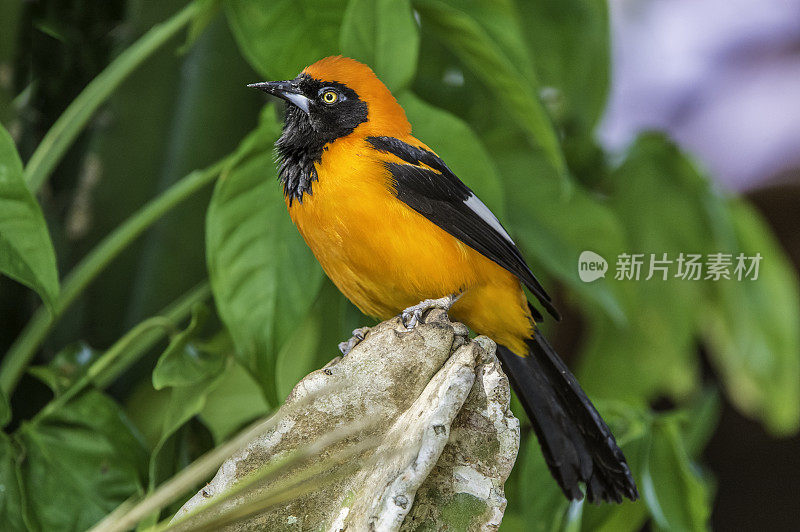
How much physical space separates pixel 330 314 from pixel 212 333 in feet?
0.58

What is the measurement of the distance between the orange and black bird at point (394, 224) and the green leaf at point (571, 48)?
425 mm

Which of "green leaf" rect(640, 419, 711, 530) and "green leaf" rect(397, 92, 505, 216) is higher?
"green leaf" rect(397, 92, 505, 216)

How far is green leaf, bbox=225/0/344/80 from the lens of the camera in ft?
2.24

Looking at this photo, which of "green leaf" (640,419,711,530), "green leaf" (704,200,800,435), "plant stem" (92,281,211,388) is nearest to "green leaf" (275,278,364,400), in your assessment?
"plant stem" (92,281,211,388)

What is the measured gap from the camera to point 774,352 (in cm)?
114

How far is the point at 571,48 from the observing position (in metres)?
1.00

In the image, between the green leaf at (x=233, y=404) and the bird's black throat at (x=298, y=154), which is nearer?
the bird's black throat at (x=298, y=154)

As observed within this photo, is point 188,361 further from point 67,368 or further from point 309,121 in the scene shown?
point 309,121

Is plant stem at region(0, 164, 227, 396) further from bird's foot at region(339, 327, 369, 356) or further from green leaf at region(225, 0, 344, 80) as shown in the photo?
bird's foot at region(339, 327, 369, 356)

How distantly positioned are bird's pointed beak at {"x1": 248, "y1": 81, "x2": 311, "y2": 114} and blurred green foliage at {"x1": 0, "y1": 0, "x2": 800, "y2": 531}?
0.29 feet

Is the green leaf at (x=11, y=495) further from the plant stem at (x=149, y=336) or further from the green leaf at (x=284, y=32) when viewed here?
the green leaf at (x=284, y=32)

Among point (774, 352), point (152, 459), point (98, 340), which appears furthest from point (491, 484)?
point (774, 352)

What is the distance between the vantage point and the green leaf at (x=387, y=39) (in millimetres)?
673

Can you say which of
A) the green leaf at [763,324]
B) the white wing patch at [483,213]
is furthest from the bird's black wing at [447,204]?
the green leaf at [763,324]
